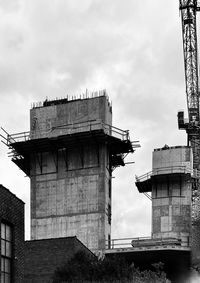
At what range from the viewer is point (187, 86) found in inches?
5723

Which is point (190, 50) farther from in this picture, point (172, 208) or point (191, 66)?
point (172, 208)

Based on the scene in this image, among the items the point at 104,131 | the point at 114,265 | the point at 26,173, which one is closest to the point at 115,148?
the point at 104,131

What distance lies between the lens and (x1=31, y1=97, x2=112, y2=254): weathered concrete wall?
108 m

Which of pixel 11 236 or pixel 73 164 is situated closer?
pixel 11 236

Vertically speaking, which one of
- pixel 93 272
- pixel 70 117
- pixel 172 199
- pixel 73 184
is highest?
pixel 70 117

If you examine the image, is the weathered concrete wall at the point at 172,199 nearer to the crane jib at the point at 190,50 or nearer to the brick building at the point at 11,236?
the crane jib at the point at 190,50

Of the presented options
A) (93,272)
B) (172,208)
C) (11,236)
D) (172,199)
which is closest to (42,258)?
(93,272)

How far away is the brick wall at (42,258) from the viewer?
71.6 metres

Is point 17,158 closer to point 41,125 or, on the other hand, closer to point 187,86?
point 41,125

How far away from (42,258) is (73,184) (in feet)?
126

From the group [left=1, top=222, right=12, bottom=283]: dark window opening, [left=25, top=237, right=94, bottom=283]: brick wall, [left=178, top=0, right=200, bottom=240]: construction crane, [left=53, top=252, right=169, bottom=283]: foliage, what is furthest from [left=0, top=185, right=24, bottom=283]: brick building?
[left=178, top=0, right=200, bottom=240]: construction crane

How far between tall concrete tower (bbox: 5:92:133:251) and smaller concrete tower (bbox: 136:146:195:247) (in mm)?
8732

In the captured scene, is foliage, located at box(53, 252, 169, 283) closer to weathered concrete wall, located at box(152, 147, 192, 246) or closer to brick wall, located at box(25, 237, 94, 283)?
brick wall, located at box(25, 237, 94, 283)

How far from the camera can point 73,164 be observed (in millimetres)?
112250
